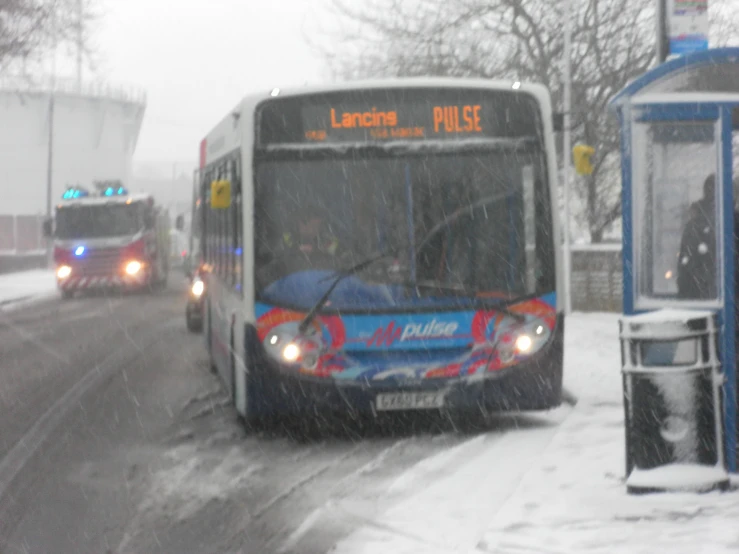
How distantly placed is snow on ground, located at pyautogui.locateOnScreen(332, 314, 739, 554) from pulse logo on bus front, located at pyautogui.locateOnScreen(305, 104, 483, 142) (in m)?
2.37

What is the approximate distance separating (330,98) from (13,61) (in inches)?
931

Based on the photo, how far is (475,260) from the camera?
991 cm

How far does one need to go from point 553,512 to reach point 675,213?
1.81 meters

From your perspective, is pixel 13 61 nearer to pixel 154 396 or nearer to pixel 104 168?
pixel 154 396

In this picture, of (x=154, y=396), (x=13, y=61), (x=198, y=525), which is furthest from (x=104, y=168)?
(x=198, y=525)

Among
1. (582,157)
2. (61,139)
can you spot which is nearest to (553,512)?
(582,157)

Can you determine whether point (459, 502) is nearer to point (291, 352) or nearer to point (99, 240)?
point (291, 352)

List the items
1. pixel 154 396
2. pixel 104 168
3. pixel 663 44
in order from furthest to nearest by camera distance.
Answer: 1. pixel 104 168
2. pixel 154 396
3. pixel 663 44

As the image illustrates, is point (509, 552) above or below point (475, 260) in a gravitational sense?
below

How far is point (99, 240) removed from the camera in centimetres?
3525

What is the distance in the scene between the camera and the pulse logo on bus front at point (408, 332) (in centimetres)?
980

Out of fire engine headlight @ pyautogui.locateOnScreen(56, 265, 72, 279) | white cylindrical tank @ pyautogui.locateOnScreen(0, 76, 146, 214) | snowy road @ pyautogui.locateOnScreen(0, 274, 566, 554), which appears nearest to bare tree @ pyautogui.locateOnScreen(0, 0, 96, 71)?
fire engine headlight @ pyautogui.locateOnScreen(56, 265, 72, 279)

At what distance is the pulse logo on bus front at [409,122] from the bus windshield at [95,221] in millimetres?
25867

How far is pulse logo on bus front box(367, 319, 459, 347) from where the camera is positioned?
9.80 meters
